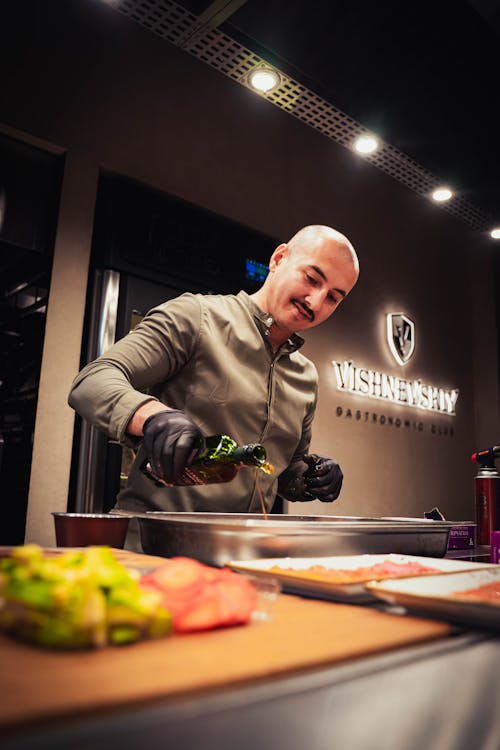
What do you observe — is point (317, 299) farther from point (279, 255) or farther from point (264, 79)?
point (264, 79)

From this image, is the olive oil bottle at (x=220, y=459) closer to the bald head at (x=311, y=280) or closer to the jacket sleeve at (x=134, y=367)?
the jacket sleeve at (x=134, y=367)

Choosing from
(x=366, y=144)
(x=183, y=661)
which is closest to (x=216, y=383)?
(x=183, y=661)

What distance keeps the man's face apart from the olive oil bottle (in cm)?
81

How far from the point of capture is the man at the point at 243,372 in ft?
5.24

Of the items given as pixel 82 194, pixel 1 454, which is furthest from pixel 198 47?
pixel 1 454

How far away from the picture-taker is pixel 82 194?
2529 millimetres

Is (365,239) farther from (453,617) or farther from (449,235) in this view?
(453,617)

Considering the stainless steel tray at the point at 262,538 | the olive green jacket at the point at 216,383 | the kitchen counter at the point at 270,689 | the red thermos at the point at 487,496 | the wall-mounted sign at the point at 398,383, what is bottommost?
the kitchen counter at the point at 270,689

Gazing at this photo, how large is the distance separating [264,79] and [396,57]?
0.55 meters

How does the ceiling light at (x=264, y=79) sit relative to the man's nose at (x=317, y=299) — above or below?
above

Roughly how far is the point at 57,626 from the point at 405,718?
0.32 metres

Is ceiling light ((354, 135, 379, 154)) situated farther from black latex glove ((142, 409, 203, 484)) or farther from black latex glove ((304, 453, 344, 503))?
black latex glove ((142, 409, 203, 484))

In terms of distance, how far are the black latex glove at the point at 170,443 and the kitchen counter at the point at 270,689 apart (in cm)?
48

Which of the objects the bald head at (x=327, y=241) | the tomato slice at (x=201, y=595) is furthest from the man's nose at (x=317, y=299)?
the tomato slice at (x=201, y=595)
